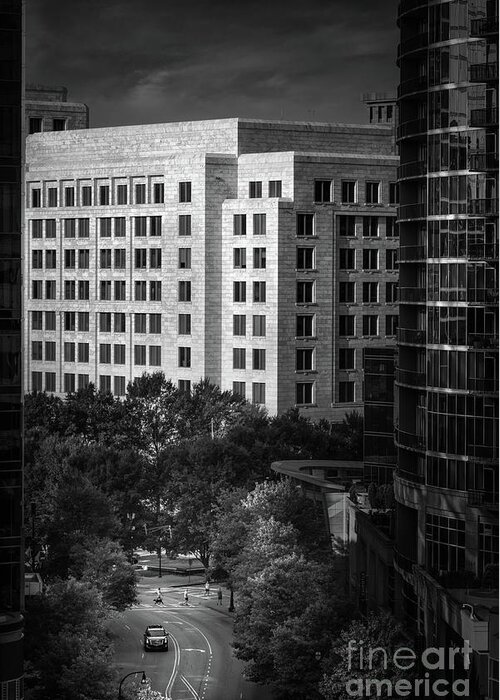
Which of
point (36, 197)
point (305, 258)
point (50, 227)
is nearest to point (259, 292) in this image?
point (305, 258)

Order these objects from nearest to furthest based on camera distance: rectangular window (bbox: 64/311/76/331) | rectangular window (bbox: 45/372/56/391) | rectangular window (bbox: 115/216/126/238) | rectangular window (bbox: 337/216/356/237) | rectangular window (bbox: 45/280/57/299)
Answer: rectangular window (bbox: 337/216/356/237) < rectangular window (bbox: 115/216/126/238) < rectangular window (bbox: 64/311/76/331) < rectangular window (bbox: 45/372/56/391) < rectangular window (bbox: 45/280/57/299)

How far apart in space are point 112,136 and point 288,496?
48.1 meters

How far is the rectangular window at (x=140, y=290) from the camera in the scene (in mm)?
103062

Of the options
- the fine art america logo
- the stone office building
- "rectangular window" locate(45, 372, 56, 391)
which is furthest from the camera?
"rectangular window" locate(45, 372, 56, 391)

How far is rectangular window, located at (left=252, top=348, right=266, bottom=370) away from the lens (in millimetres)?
96688

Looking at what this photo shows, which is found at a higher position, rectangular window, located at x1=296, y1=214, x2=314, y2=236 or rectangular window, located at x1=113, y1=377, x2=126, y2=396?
rectangular window, located at x1=296, y1=214, x2=314, y2=236

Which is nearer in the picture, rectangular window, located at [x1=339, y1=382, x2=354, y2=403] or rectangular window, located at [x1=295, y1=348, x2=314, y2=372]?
rectangular window, located at [x1=295, y1=348, x2=314, y2=372]

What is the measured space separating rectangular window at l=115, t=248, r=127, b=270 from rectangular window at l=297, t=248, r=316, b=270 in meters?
12.5

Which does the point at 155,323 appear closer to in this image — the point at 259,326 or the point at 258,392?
the point at 259,326

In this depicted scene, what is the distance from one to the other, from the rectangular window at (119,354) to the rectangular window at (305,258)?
1380 cm

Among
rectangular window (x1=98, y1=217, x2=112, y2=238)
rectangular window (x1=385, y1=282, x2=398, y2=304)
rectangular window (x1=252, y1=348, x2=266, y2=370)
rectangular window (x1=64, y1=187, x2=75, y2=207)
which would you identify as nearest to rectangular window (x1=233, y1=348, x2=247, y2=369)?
rectangular window (x1=252, y1=348, x2=266, y2=370)

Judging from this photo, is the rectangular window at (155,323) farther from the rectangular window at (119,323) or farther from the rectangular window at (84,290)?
the rectangular window at (84,290)

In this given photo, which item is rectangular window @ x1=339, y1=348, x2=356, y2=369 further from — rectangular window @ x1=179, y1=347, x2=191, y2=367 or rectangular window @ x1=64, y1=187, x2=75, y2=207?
rectangular window @ x1=64, y1=187, x2=75, y2=207

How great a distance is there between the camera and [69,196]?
107 meters
